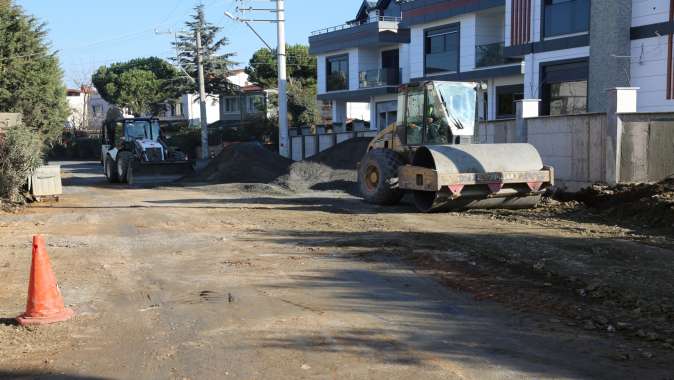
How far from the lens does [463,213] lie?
47.2 feet

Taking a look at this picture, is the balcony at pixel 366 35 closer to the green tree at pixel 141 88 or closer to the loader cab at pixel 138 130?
the loader cab at pixel 138 130

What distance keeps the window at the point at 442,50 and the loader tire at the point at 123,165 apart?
53.4 feet

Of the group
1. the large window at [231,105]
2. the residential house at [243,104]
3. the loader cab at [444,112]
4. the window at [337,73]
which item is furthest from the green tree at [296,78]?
the loader cab at [444,112]

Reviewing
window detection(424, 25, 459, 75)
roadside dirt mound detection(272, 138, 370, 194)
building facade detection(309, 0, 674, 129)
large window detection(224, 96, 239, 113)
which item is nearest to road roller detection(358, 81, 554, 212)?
building facade detection(309, 0, 674, 129)

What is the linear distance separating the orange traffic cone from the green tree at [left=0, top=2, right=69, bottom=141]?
3089 cm

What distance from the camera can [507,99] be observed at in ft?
102

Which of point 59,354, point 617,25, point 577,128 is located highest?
point 617,25

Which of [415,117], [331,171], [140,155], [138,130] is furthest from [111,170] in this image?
[415,117]

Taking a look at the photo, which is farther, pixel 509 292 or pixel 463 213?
pixel 463 213

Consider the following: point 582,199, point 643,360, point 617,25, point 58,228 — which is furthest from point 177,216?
point 617,25

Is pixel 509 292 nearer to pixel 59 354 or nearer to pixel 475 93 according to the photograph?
pixel 59 354

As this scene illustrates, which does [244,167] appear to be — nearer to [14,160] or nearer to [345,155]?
[345,155]

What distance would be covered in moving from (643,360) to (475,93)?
37.5ft

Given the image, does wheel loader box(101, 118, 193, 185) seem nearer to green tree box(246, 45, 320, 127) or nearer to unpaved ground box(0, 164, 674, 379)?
unpaved ground box(0, 164, 674, 379)
